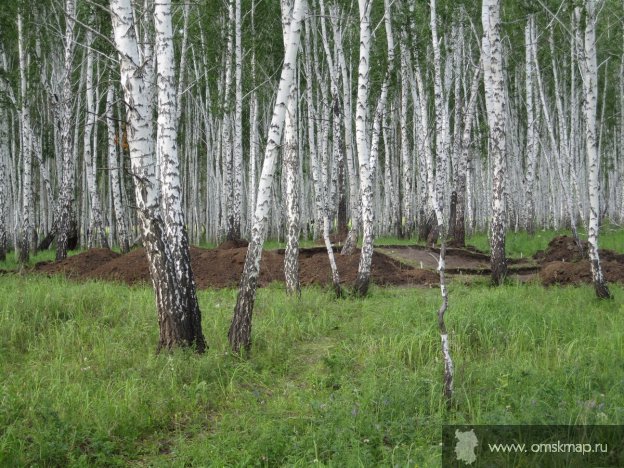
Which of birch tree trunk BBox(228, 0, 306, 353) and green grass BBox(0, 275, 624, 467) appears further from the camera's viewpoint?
birch tree trunk BBox(228, 0, 306, 353)

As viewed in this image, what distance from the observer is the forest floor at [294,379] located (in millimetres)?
4805

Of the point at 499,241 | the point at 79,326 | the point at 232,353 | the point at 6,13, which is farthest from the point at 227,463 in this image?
the point at 6,13

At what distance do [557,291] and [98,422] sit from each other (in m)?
8.03

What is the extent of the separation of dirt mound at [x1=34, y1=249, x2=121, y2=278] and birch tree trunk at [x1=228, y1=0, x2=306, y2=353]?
24.5 feet

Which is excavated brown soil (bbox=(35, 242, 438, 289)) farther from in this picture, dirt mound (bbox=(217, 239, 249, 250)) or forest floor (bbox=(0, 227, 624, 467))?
forest floor (bbox=(0, 227, 624, 467))

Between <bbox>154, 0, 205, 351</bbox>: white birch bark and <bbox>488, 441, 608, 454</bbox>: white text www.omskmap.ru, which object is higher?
<bbox>154, 0, 205, 351</bbox>: white birch bark

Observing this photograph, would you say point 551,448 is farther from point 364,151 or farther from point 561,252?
point 561,252

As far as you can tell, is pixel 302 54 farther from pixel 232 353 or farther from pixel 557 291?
pixel 232 353

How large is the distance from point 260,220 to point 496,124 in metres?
6.42

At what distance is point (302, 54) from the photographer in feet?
74.9

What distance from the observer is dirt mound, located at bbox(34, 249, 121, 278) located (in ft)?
45.4

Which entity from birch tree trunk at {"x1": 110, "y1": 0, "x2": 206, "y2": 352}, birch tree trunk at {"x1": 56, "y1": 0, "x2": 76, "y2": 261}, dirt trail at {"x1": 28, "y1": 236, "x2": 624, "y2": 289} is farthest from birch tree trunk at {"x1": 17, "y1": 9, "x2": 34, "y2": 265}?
birch tree trunk at {"x1": 110, "y1": 0, "x2": 206, "y2": 352}

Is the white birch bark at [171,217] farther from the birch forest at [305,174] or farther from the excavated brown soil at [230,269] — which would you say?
the excavated brown soil at [230,269]

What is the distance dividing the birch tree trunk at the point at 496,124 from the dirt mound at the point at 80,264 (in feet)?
29.9
